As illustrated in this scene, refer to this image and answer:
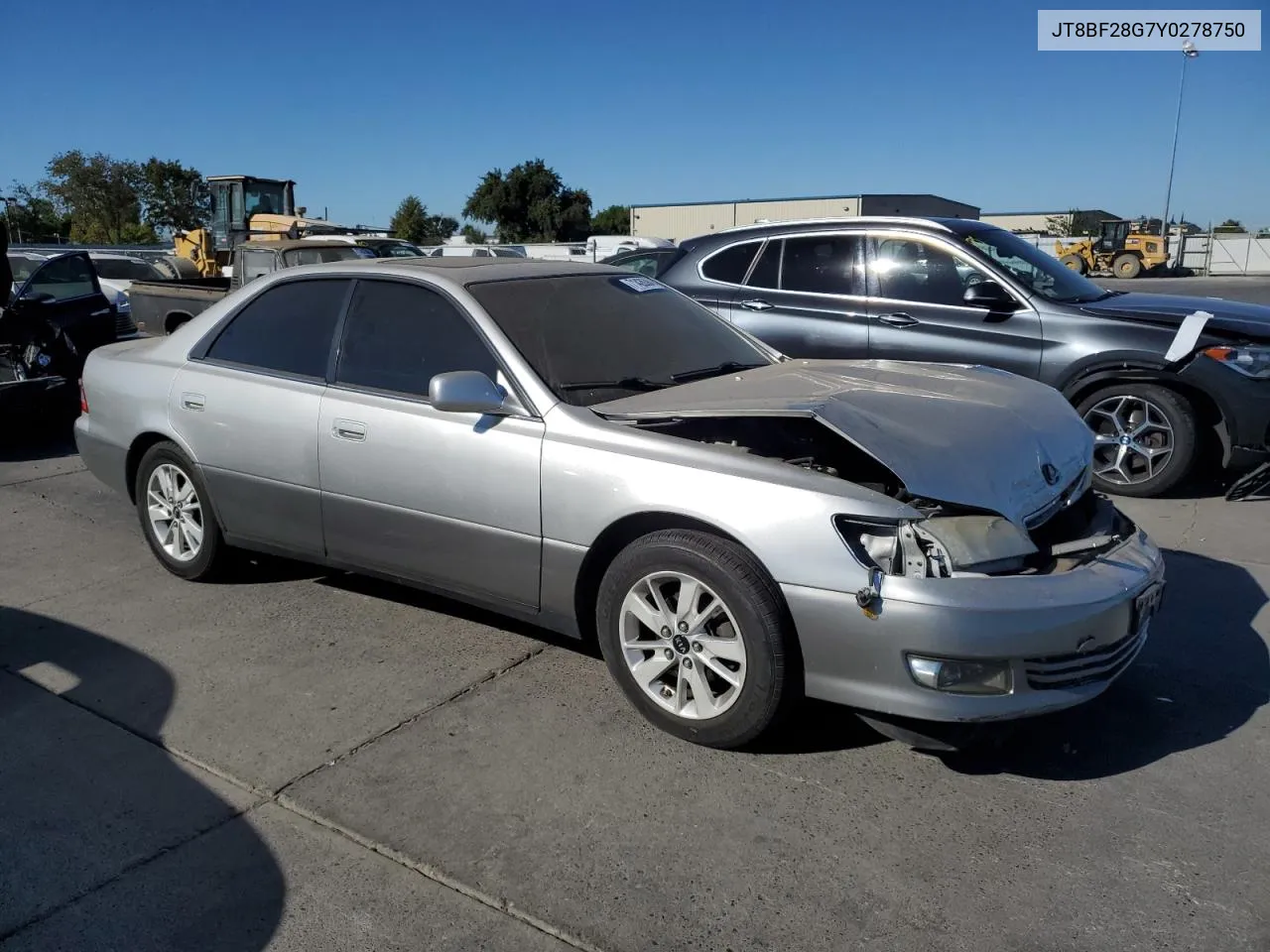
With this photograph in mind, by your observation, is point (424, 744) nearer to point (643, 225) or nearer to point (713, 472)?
point (713, 472)

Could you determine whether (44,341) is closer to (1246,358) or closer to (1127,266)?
(1246,358)

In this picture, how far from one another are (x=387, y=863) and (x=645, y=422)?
5.53ft

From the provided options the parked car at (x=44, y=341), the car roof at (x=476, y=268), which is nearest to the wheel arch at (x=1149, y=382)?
the car roof at (x=476, y=268)

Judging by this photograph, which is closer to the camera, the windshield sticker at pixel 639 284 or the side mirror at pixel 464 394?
the side mirror at pixel 464 394

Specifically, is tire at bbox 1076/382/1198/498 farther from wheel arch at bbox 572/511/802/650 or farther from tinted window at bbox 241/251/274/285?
tinted window at bbox 241/251/274/285

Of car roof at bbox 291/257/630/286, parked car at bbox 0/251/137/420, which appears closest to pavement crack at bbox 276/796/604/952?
car roof at bbox 291/257/630/286

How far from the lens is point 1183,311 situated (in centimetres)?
669

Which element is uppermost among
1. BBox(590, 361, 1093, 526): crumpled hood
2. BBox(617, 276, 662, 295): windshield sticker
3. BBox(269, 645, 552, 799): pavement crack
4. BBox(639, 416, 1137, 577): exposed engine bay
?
BBox(617, 276, 662, 295): windshield sticker

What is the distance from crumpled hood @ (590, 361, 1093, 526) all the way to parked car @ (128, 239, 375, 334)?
881cm

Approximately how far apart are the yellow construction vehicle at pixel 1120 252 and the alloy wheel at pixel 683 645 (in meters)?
43.5

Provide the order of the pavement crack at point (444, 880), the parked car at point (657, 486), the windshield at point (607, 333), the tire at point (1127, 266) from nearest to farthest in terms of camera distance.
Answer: the pavement crack at point (444, 880)
the parked car at point (657, 486)
the windshield at point (607, 333)
the tire at point (1127, 266)

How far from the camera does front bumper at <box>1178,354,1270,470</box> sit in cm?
624

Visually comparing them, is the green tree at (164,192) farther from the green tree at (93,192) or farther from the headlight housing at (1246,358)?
the headlight housing at (1246,358)

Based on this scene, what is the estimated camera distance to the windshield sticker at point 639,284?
15.5ft
